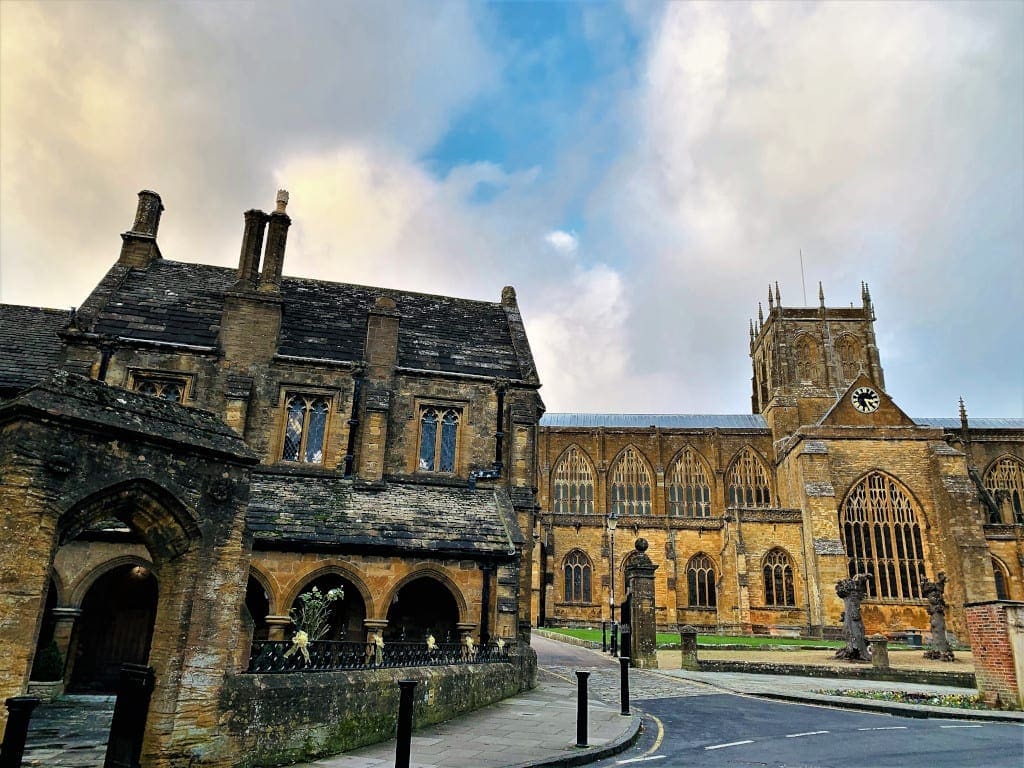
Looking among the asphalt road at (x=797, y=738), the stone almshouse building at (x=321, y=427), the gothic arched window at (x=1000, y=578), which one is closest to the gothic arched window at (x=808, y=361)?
the gothic arched window at (x=1000, y=578)

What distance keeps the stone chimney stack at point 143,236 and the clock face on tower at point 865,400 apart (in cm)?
4152

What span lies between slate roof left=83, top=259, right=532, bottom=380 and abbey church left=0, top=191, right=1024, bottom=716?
10 centimetres

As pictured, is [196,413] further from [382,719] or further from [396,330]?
[396,330]

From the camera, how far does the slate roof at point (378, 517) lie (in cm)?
1509

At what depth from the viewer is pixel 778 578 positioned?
136 feet

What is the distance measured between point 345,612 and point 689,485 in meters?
43.2

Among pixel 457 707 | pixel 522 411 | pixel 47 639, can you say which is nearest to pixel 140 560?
pixel 47 639

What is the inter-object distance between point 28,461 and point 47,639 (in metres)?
10.2

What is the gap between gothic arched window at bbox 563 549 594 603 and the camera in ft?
147

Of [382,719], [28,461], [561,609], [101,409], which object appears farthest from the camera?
[561,609]

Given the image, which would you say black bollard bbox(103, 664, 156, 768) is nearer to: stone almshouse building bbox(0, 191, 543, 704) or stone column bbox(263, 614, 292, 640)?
stone almshouse building bbox(0, 191, 543, 704)

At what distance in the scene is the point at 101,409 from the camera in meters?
6.83

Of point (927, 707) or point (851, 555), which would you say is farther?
point (851, 555)

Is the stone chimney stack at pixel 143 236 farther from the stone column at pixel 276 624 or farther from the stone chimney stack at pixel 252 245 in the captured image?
the stone column at pixel 276 624
